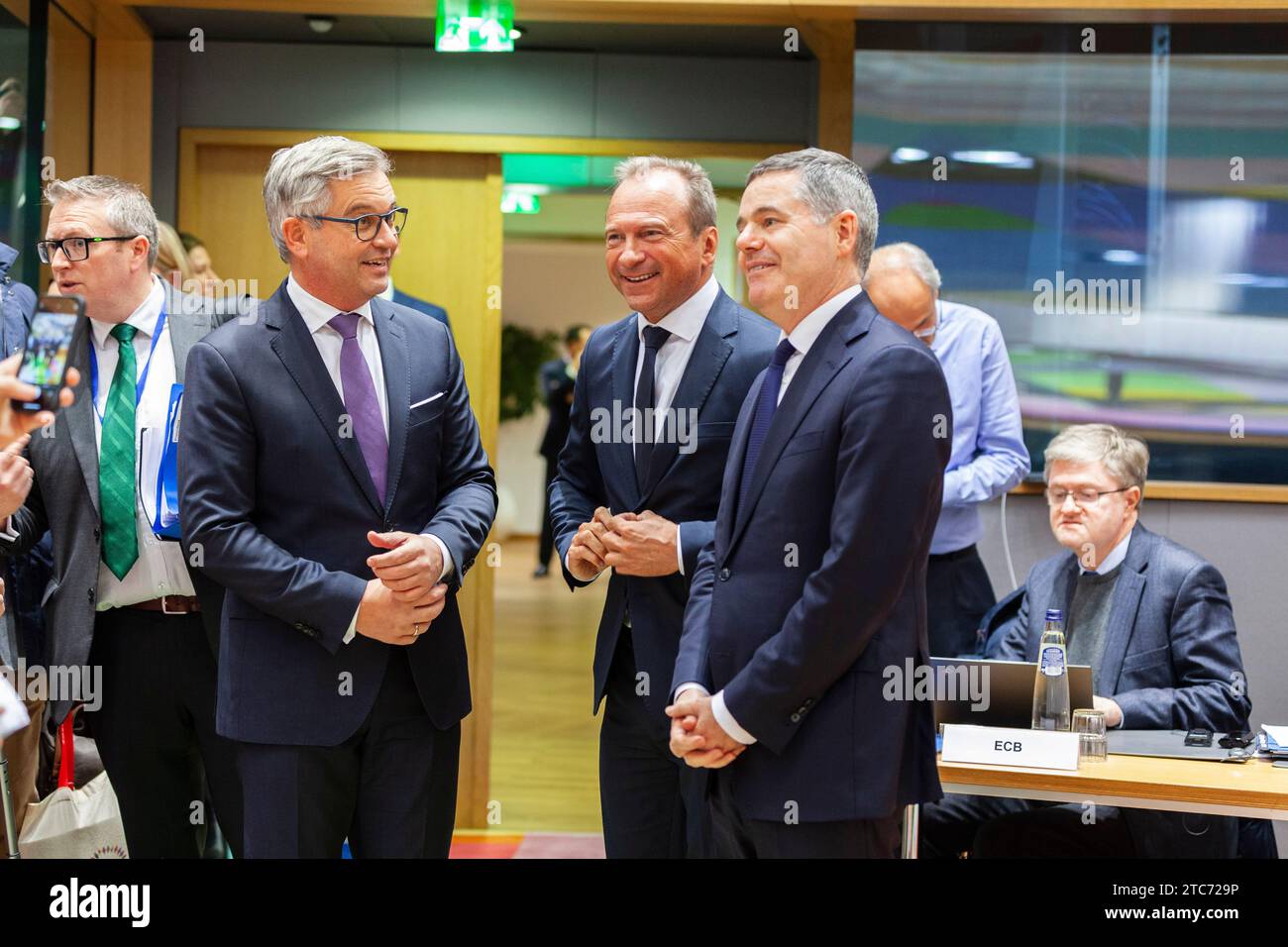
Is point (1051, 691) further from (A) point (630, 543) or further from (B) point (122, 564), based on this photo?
(B) point (122, 564)

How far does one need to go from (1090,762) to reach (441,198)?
12.1 ft

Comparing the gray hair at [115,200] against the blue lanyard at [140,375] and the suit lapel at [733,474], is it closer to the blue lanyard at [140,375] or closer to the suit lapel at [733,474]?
the blue lanyard at [140,375]

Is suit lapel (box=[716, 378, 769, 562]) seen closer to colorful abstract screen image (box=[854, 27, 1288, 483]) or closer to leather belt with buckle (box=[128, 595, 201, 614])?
leather belt with buckle (box=[128, 595, 201, 614])

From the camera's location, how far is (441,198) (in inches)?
224

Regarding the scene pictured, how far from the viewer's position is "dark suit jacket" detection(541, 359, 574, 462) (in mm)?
10820

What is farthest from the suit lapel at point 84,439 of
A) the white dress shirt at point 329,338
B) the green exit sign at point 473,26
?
the green exit sign at point 473,26

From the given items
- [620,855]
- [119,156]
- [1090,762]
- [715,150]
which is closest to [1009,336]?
[715,150]

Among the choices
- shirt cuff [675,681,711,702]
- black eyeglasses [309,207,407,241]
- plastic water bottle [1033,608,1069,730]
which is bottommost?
plastic water bottle [1033,608,1069,730]

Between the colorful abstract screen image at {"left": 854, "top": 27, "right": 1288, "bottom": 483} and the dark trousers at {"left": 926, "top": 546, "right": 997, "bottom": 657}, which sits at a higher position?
the colorful abstract screen image at {"left": 854, "top": 27, "right": 1288, "bottom": 483}

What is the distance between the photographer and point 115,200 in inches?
126

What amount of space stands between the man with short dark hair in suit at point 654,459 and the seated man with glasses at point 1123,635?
101cm

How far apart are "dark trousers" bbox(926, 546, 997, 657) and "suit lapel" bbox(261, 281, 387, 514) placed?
2034 millimetres

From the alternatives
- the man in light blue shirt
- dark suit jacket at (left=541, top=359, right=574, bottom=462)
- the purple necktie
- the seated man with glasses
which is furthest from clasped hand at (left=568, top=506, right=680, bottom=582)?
dark suit jacket at (left=541, top=359, right=574, bottom=462)
